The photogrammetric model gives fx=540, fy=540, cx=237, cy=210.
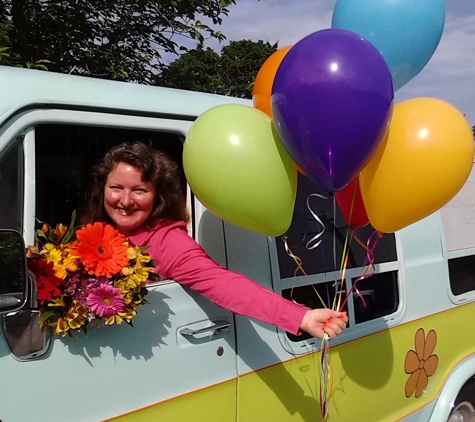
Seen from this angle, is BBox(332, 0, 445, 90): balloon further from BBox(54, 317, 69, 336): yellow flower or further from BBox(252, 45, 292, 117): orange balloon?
BBox(54, 317, 69, 336): yellow flower

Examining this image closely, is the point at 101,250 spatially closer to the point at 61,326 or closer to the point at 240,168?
the point at 61,326

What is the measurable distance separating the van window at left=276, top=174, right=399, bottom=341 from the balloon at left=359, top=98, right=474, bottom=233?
411mm

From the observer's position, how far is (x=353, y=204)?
2199 mm

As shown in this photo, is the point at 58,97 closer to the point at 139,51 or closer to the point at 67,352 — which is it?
the point at 67,352

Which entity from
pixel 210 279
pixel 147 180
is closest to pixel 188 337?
pixel 210 279

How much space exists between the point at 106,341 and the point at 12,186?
0.58m

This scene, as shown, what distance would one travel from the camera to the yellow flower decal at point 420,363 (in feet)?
9.05

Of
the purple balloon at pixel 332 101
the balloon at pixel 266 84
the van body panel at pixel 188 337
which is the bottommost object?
the van body panel at pixel 188 337

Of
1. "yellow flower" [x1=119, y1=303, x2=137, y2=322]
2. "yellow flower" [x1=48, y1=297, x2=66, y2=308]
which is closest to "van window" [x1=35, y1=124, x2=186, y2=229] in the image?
"yellow flower" [x1=48, y1=297, x2=66, y2=308]

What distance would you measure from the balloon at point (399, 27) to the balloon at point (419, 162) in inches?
9.8

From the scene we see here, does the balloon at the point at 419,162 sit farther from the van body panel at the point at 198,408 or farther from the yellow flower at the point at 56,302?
the yellow flower at the point at 56,302

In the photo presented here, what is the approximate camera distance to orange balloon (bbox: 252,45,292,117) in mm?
2172

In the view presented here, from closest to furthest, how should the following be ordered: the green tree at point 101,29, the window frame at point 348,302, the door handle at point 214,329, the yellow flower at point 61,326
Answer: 1. the yellow flower at point 61,326
2. the door handle at point 214,329
3. the window frame at point 348,302
4. the green tree at point 101,29

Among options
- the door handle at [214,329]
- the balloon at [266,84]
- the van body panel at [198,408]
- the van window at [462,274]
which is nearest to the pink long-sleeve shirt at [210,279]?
the door handle at [214,329]
